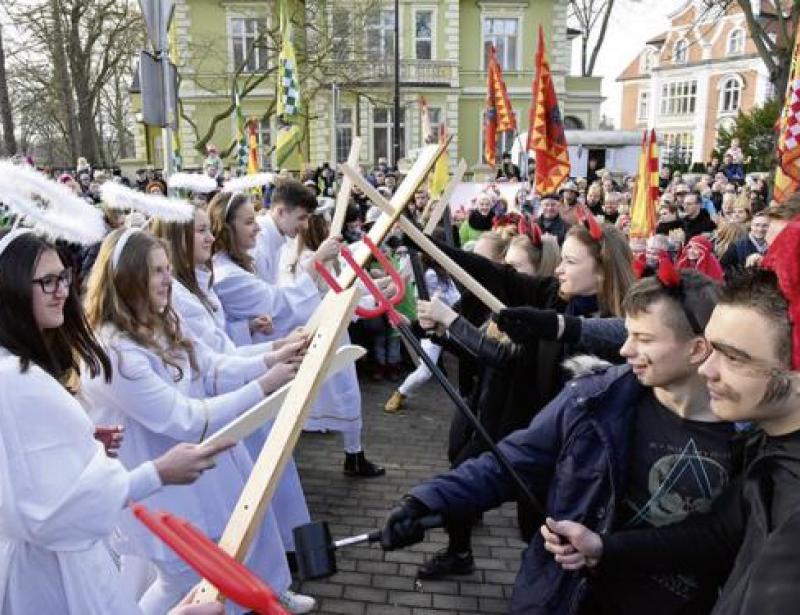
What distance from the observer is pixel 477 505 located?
2074mm

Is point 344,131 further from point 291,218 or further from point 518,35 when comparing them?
point 291,218

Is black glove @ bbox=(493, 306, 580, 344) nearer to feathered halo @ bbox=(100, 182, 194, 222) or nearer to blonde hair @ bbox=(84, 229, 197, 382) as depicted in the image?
blonde hair @ bbox=(84, 229, 197, 382)

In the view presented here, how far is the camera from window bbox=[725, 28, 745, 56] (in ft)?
166

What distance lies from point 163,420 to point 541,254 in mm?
2568

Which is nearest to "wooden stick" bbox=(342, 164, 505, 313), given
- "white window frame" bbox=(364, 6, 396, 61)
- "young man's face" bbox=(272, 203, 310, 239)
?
"young man's face" bbox=(272, 203, 310, 239)

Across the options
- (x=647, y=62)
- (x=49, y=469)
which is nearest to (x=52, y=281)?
(x=49, y=469)

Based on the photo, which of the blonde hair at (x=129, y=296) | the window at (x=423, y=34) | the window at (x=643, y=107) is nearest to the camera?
the blonde hair at (x=129, y=296)

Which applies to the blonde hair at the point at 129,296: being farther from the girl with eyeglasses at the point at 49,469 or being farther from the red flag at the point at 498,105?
the red flag at the point at 498,105

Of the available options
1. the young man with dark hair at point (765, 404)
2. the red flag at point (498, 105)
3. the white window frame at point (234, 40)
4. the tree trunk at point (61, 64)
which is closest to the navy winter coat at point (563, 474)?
the young man with dark hair at point (765, 404)

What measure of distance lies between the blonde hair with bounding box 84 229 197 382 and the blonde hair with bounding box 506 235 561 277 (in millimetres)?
2298

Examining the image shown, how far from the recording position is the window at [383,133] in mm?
34781

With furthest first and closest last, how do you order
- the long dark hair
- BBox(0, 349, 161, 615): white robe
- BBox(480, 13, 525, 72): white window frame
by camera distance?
BBox(480, 13, 525, 72): white window frame → the long dark hair → BBox(0, 349, 161, 615): white robe

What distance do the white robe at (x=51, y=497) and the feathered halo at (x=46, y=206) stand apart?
46 cm

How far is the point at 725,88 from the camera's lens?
5134 centimetres
